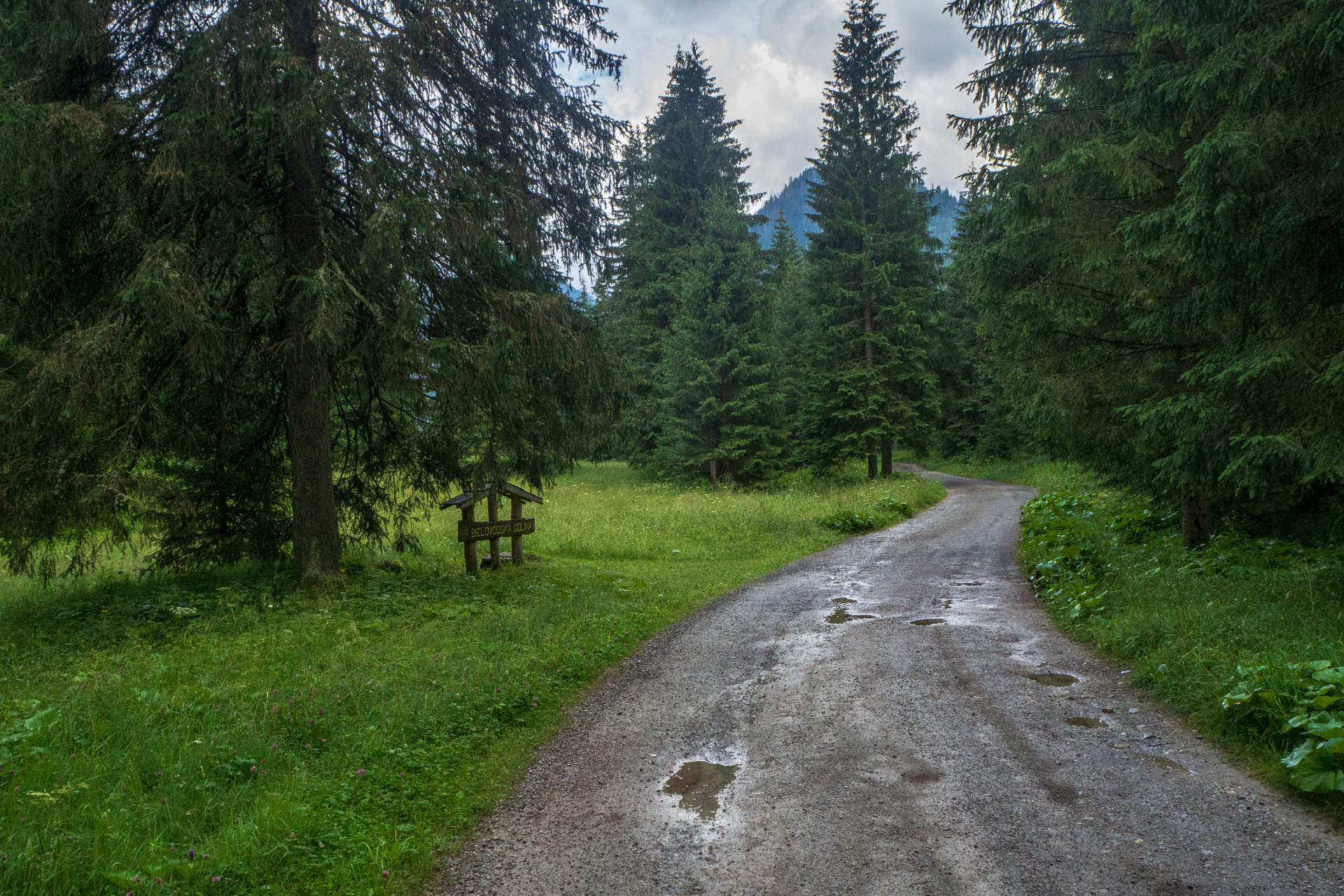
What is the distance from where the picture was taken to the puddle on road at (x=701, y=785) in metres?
4.78

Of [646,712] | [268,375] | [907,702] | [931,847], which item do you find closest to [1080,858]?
[931,847]

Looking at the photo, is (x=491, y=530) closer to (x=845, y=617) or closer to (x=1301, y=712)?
(x=845, y=617)

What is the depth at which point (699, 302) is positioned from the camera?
2833 cm

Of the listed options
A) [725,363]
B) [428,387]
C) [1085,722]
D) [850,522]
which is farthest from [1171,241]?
[725,363]

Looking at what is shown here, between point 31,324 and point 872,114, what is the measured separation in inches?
1198

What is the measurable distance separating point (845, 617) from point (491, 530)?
582 centimetres

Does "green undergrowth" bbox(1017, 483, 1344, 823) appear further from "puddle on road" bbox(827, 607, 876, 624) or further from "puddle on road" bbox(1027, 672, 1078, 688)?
"puddle on road" bbox(827, 607, 876, 624)

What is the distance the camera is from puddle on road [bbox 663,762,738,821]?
478cm

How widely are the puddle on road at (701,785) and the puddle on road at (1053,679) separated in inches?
134

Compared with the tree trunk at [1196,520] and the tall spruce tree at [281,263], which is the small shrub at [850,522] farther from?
the tall spruce tree at [281,263]

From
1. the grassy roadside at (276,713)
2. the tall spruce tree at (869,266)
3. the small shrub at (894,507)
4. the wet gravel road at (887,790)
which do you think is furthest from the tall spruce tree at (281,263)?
the tall spruce tree at (869,266)

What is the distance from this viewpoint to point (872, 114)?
31844 millimetres

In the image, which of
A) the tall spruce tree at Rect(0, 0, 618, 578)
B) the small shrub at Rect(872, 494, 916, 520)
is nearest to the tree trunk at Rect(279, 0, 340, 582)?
the tall spruce tree at Rect(0, 0, 618, 578)

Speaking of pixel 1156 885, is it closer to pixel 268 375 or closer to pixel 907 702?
pixel 907 702
